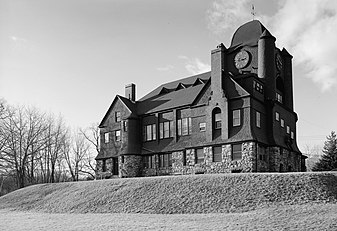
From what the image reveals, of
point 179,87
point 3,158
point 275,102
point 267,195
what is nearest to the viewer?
point 267,195

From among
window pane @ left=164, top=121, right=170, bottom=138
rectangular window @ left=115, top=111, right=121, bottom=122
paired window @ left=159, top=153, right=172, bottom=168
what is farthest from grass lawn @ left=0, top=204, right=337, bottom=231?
rectangular window @ left=115, top=111, right=121, bottom=122

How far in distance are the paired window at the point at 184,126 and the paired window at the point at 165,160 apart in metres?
2.52

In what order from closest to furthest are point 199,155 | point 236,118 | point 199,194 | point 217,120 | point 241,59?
point 199,194 < point 236,118 < point 217,120 < point 199,155 < point 241,59

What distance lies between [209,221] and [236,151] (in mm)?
16427

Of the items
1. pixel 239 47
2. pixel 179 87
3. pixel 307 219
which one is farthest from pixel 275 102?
pixel 307 219

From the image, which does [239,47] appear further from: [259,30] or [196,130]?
[196,130]

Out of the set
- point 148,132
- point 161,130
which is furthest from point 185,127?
point 148,132

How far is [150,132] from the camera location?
4316 cm

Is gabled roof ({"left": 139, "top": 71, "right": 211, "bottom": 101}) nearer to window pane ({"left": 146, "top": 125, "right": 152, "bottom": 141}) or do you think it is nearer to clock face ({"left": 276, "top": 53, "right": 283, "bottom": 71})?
window pane ({"left": 146, "top": 125, "right": 152, "bottom": 141})

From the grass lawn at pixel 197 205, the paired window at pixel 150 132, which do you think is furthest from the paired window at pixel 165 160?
the grass lawn at pixel 197 205

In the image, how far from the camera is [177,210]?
22812 millimetres

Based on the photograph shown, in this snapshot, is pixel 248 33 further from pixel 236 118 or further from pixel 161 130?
pixel 161 130

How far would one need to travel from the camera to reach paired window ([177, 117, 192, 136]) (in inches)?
1561

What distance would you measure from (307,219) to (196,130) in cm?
2119
